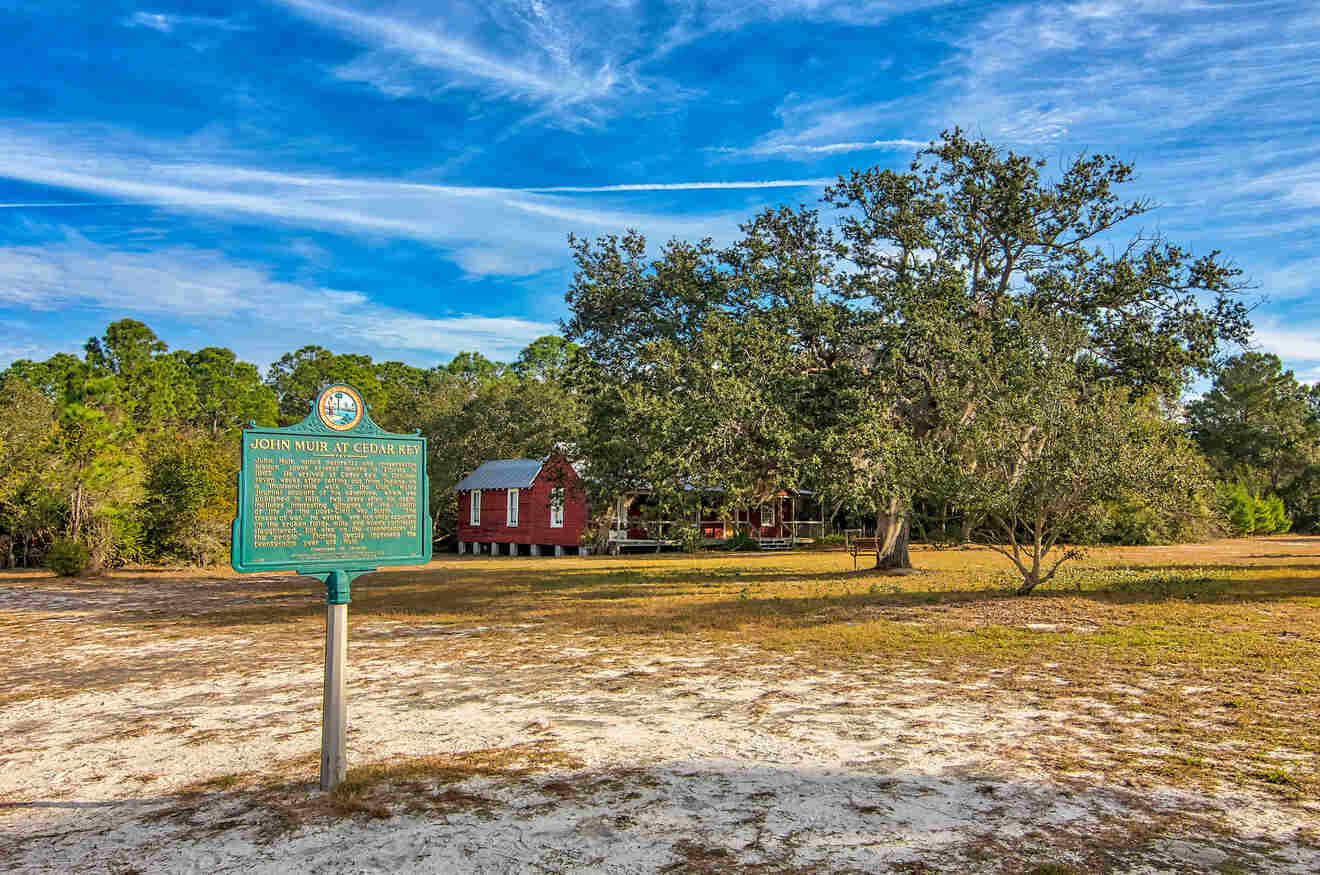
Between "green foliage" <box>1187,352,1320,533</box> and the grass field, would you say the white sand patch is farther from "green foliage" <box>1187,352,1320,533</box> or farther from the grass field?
"green foliage" <box>1187,352,1320,533</box>

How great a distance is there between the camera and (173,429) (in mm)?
37281

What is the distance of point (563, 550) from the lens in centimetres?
4066

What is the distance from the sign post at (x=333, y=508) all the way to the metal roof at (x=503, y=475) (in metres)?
34.9

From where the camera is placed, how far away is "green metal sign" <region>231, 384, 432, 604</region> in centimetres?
621

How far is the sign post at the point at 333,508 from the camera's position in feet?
20.4

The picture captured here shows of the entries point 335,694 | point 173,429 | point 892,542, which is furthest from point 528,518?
point 335,694

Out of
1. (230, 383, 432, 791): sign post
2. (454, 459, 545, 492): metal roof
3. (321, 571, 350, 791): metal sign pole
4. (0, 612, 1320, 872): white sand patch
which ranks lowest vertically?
(0, 612, 1320, 872): white sand patch

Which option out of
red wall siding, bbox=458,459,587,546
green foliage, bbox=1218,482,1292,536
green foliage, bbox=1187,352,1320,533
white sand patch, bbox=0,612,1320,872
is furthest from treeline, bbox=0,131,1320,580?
green foliage, bbox=1187,352,1320,533

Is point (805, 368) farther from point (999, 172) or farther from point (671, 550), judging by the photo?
point (671, 550)

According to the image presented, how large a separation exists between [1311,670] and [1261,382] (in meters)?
61.3

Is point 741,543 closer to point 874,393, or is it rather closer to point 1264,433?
point 874,393

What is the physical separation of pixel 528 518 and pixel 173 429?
1509cm

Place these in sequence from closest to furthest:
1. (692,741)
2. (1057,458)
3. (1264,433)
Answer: (692,741)
(1057,458)
(1264,433)

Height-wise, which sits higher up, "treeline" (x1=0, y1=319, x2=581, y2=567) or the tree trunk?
"treeline" (x1=0, y1=319, x2=581, y2=567)
